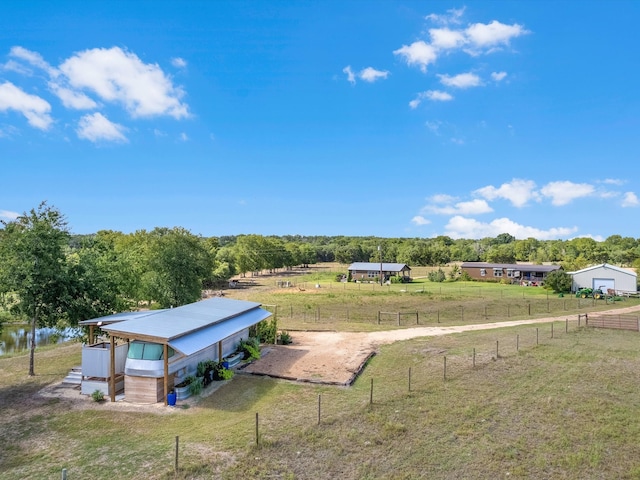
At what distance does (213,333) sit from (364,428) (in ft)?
28.6

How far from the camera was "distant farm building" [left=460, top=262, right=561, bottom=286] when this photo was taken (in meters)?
68.3

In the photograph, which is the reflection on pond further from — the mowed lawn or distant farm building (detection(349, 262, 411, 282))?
distant farm building (detection(349, 262, 411, 282))

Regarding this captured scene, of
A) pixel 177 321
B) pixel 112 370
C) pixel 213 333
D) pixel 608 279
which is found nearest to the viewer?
pixel 112 370

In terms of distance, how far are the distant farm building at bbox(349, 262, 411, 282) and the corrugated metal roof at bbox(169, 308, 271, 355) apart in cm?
5125

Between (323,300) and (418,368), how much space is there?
28.5 meters

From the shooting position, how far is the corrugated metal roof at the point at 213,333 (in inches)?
634

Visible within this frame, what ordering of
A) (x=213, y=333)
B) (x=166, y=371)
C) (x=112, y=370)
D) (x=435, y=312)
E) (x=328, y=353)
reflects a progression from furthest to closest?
1. (x=435, y=312)
2. (x=328, y=353)
3. (x=213, y=333)
4. (x=112, y=370)
5. (x=166, y=371)

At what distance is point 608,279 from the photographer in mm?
52562

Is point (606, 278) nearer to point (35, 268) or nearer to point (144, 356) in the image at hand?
point (144, 356)

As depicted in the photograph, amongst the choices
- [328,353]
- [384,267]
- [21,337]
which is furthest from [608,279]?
[21,337]

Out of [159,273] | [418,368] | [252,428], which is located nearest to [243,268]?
[159,273]

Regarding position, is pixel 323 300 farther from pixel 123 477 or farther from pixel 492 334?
pixel 123 477

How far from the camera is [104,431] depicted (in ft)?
43.4

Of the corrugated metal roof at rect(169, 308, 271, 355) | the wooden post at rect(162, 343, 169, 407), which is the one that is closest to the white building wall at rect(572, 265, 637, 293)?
the corrugated metal roof at rect(169, 308, 271, 355)
